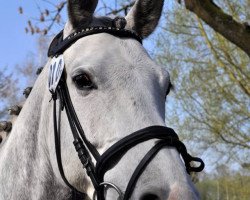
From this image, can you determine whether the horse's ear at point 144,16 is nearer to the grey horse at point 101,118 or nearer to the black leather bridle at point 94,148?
the grey horse at point 101,118

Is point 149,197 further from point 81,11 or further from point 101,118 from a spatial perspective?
point 81,11

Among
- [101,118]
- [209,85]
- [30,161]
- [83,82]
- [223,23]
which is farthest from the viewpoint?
[209,85]

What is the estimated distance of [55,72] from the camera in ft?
10.6

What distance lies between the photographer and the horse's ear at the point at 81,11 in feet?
10.7

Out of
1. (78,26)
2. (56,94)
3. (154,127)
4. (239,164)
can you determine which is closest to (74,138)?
(56,94)

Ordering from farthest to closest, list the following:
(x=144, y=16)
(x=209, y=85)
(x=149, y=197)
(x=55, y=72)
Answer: (x=209, y=85), (x=144, y=16), (x=55, y=72), (x=149, y=197)

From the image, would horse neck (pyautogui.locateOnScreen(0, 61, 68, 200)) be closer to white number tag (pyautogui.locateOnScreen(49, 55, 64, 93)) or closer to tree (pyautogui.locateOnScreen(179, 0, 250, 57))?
white number tag (pyautogui.locateOnScreen(49, 55, 64, 93))

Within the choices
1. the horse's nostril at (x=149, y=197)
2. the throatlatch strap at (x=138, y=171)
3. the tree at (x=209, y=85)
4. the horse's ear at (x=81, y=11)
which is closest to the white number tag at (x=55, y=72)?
the horse's ear at (x=81, y=11)

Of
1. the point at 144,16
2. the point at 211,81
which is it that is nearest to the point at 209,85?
the point at 211,81

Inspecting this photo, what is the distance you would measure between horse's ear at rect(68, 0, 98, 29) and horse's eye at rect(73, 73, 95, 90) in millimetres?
489

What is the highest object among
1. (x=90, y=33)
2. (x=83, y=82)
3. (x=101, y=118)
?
(x=90, y=33)

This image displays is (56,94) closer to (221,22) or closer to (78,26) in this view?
(78,26)

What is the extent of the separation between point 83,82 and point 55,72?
31 cm

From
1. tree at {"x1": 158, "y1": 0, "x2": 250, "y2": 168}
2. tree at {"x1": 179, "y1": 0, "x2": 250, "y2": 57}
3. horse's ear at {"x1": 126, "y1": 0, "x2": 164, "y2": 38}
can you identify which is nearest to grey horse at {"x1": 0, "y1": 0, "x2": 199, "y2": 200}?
horse's ear at {"x1": 126, "y1": 0, "x2": 164, "y2": 38}
